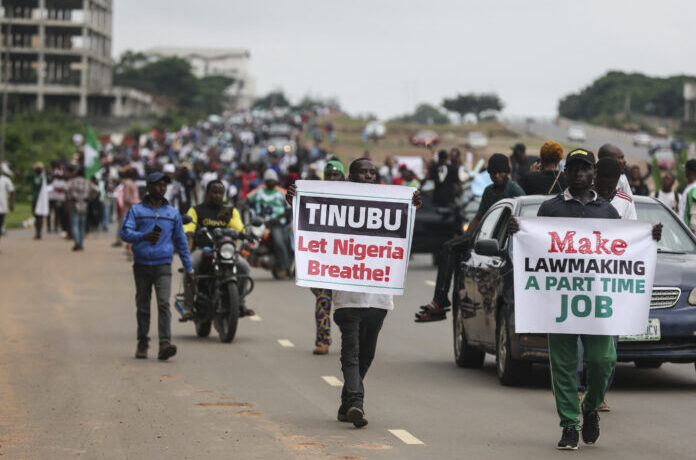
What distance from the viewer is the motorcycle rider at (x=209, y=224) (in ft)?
56.0

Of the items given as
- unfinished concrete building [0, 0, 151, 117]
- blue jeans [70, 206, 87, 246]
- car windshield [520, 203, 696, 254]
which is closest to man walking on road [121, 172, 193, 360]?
car windshield [520, 203, 696, 254]

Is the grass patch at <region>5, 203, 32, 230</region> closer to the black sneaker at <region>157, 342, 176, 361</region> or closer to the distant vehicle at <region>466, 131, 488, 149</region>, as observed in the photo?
the black sneaker at <region>157, 342, 176, 361</region>

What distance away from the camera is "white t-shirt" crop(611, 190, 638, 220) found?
10.9m

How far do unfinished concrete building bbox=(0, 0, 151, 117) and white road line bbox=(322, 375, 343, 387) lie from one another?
5421 inches

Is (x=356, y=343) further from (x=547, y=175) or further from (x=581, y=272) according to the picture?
(x=547, y=175)

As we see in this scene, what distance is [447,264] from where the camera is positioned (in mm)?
14281

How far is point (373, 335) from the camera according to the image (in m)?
10.9

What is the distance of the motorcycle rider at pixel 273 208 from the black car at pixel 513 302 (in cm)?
1065

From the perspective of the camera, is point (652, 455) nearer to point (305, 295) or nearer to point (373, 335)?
point (373, 335)

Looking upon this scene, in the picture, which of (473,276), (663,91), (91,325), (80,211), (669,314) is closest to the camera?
(669,314)

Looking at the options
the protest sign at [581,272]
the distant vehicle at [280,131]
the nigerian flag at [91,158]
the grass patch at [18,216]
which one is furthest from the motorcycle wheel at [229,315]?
the distant vehicle at [280,131]

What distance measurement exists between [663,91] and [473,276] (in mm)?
169052

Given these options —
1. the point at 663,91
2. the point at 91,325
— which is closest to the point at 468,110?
the point at 663,91

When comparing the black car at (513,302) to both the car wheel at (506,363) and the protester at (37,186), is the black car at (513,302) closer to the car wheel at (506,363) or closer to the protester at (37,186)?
the car wheel at (506,363)
